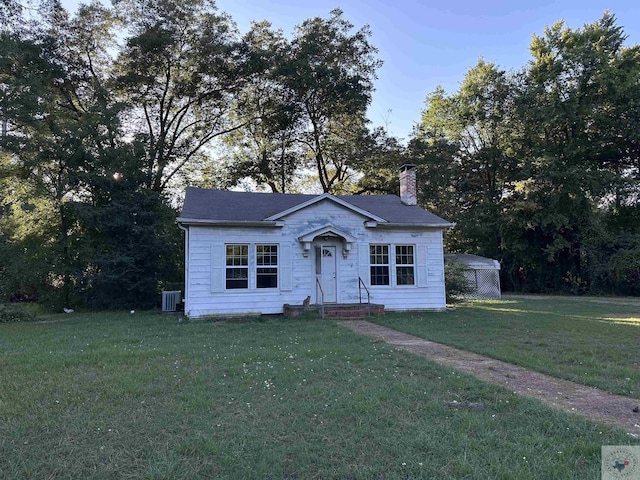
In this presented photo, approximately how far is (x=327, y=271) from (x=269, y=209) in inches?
119

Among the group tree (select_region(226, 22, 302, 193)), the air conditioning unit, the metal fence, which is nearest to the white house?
the air conditioning unit

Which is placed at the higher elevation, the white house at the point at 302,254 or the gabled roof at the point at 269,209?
the gabled roof at the point at 269,209

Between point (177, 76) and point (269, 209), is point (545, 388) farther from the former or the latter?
point (177, 76)

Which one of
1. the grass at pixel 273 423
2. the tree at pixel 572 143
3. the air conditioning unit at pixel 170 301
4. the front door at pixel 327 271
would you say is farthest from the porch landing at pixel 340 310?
the tree at pixel 572 143

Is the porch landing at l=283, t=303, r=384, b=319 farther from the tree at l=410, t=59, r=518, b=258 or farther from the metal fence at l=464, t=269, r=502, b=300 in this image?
the tree at l=410, t=59, r=518, b=258

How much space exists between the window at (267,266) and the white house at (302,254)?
3 cm

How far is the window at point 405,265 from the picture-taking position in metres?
14.8

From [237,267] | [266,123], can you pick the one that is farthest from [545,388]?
[266,123]

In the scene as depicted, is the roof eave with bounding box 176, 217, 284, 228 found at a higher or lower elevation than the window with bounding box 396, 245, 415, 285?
higher

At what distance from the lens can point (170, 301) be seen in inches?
635

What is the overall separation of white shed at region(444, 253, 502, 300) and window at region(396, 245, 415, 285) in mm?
8612

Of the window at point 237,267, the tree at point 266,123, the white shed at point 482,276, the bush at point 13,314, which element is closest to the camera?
the window at point 237,267

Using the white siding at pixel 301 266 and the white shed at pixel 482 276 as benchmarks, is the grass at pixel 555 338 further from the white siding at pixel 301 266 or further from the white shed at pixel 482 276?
the white shed at pixel 482 276

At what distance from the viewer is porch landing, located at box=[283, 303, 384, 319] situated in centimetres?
1305
